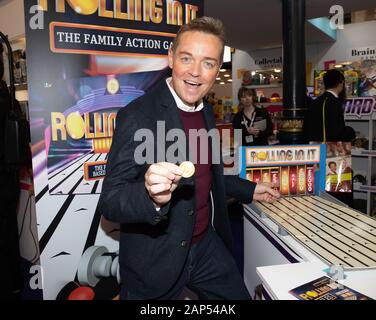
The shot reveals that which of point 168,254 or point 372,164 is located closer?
point 168,254

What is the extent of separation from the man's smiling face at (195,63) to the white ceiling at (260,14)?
324 centimetres

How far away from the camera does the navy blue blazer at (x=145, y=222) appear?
1.38m

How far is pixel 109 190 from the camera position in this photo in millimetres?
1371

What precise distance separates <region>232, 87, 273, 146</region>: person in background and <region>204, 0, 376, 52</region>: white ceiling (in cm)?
108

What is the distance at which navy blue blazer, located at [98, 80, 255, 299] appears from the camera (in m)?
1.38

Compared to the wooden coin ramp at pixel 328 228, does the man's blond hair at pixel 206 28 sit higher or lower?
higher

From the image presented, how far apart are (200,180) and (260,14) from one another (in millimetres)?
4184

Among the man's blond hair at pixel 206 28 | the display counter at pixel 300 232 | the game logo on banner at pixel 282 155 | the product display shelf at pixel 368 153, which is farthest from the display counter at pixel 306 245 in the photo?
the product display shelf at pixel 368 153

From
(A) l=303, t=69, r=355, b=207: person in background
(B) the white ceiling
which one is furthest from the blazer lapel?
(B) the white ceiling

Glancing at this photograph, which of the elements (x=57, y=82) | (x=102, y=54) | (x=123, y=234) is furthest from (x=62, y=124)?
(x=123, y=234)

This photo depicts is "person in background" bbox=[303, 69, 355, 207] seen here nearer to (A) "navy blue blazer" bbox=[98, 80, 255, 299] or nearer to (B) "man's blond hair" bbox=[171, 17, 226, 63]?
(B) "man's blond hair" bbox=[171, 17, 226, 63]

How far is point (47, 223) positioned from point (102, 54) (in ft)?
3.59

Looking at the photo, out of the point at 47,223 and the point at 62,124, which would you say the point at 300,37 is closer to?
the point at 62,124

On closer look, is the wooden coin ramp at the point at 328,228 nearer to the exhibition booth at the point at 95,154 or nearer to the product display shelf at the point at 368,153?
the exhibition booth at the point at 95,154
